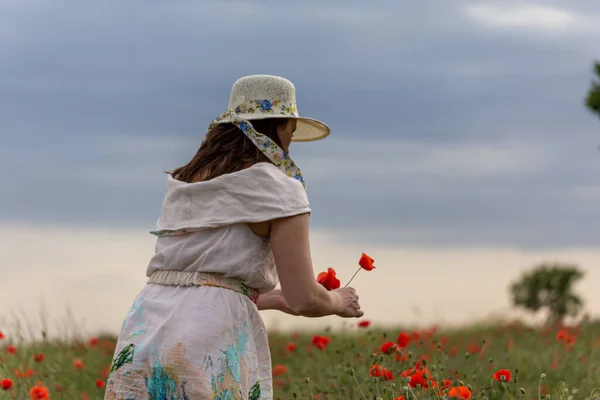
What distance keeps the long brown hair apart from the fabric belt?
44cm

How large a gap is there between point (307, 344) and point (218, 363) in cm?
540

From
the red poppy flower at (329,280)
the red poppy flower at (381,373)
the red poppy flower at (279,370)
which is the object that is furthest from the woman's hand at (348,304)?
the red poppy flower at (279,370)

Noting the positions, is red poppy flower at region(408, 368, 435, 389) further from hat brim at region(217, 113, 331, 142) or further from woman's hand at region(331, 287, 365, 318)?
hat brim at region(217, 113, 331, 142)

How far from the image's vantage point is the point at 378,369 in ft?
14.4

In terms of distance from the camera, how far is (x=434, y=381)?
411 cm

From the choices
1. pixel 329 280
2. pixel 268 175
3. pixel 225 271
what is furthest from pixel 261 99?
pixel 329 280

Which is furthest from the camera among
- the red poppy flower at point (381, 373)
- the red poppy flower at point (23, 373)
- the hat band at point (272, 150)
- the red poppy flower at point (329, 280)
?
the red poppy flower at point (23, 373)

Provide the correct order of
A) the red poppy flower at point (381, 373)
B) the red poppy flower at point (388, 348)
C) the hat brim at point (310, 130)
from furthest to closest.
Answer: the red poppy flower at point (388, 348) → the red poppy flower at point (381, 373) → the hat brim at point (310, 130)

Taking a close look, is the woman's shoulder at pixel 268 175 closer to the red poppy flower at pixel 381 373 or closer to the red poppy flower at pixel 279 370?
the red poppy flower at pixel 381 373

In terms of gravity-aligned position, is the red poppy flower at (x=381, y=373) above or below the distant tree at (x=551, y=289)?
above

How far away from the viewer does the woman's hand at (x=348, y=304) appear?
11.6ft

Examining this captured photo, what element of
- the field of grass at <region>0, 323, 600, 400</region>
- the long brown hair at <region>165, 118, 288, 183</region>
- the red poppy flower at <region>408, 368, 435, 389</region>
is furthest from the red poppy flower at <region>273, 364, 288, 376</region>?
the long brown hair at <region>165, 118, 288, 183</region>

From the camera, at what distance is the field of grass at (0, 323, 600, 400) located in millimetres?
4547

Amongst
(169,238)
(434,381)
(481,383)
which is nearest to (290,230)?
(169,238)
